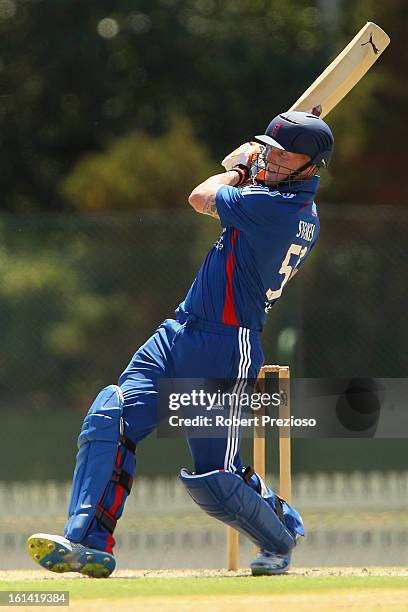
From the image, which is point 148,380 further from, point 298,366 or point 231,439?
point 298,366

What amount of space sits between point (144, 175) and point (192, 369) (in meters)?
6.67

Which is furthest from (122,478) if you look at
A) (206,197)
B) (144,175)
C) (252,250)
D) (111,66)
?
(111,66)

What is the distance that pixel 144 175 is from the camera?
11.5m

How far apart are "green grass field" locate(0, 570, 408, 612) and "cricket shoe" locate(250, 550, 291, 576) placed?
117mm

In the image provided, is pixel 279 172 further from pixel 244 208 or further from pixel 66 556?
pixel 66 556

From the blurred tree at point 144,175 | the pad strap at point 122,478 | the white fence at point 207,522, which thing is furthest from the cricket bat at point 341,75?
the blurred tree at point 144,175

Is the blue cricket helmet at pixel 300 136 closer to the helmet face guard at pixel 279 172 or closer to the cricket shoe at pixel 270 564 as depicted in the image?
the helmet face guard at pixel 279 172

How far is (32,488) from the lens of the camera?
A: 8.54 metres

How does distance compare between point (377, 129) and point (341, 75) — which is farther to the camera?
point (377, 129)

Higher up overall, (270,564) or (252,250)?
(252,250)

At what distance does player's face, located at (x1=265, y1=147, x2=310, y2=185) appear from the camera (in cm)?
506

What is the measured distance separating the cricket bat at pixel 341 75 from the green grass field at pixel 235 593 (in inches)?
74.4

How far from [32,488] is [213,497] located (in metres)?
3.70

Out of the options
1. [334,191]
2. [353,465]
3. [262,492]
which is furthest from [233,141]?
[262,492]
